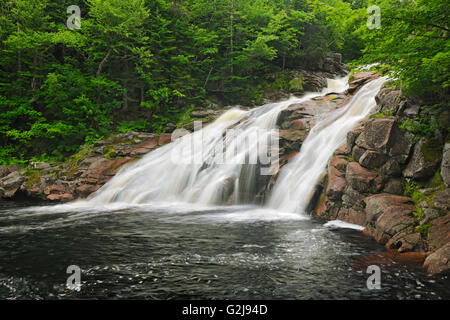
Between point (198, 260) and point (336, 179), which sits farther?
point (336, 179)

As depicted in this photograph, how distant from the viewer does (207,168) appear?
42.4ft

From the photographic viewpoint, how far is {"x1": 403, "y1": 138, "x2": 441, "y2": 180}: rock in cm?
711

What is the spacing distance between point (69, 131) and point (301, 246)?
15298mm

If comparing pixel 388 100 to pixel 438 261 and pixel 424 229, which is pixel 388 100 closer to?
pixel 424 229

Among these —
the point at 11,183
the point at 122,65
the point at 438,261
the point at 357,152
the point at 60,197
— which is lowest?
the point at 60,197

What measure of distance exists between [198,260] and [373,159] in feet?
17.9

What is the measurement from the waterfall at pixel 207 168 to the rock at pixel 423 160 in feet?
15.3

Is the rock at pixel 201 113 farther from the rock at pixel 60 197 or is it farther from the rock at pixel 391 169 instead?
the rock at pixel 391 169

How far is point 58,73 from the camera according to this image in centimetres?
1812

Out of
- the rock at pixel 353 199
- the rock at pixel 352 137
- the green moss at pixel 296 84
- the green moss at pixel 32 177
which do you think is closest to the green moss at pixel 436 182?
the rock at pixel 353 199

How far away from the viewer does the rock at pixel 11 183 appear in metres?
13.5

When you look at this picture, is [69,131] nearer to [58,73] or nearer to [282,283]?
[58,73]

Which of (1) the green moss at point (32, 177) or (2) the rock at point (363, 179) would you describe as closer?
(2) the rock at point (363, 179)

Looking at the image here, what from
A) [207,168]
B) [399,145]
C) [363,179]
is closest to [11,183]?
[207,168]
